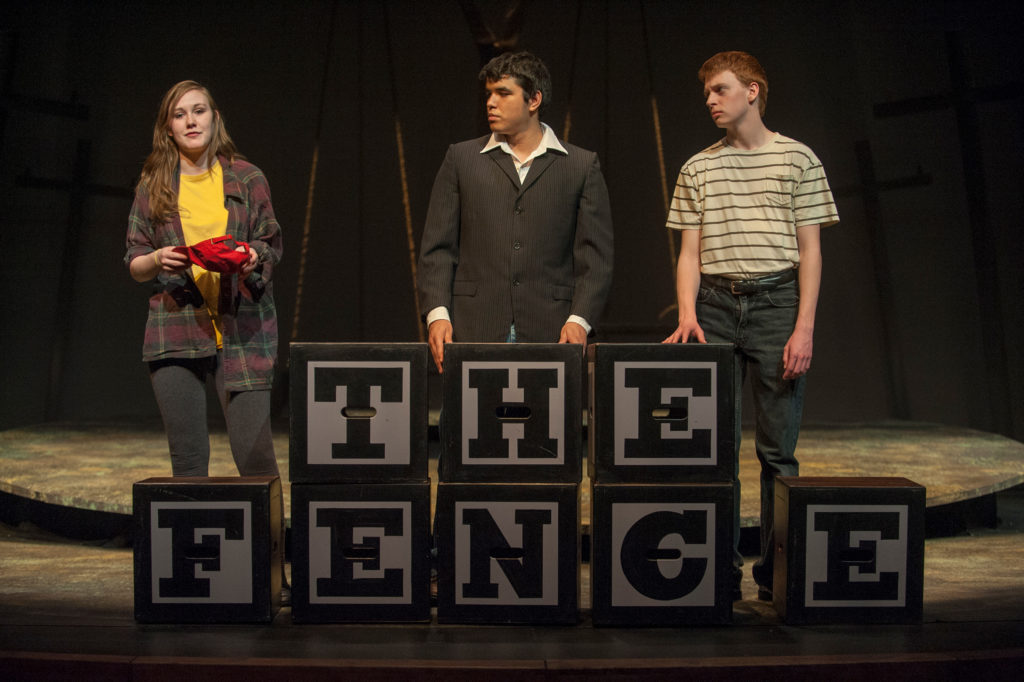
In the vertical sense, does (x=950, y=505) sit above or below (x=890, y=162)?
below

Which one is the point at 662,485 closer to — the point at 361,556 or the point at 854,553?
the point at 854,553

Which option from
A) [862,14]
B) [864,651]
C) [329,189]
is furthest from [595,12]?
[864,651]

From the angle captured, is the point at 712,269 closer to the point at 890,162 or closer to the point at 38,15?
the point at 890,162

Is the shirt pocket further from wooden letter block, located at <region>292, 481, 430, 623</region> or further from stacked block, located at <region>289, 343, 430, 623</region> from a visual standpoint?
wooden letter block, located at <region>292, 481, 430, 623</region>

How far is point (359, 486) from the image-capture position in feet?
7.34

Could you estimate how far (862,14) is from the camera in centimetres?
500

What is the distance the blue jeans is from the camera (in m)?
2.43

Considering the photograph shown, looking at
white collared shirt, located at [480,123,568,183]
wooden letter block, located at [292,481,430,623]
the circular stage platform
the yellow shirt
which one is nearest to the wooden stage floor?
wooden letter block, located at [292,481,430,623]

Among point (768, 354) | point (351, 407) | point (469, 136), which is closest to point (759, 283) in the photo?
point (768, 354)

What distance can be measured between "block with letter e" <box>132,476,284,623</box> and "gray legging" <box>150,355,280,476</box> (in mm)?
181

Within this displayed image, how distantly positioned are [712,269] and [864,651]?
1005mm

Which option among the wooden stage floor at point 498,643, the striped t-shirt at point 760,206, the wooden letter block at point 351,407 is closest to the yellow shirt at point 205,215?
the wooden letter block at point 351,407

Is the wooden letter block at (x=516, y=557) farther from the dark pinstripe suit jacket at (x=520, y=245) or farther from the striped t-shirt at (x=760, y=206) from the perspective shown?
the striped t-shirt at (x=760, y=206)

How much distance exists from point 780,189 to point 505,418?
0.95 meters
